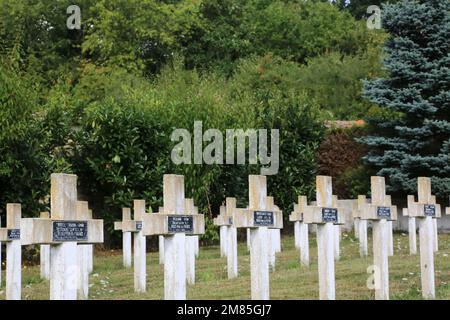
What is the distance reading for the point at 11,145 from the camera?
84.0 ft

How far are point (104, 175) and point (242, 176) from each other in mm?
4734

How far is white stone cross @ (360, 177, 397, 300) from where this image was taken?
46.4 feet

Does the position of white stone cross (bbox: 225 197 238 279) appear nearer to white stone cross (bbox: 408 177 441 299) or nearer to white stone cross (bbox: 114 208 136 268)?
white stone cross (bbox: 114 208 136 268)

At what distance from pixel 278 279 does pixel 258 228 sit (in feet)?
16.1

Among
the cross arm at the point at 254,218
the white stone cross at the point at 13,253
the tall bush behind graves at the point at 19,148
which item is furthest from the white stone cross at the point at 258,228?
the tall bush behind graves at the point at 19,148

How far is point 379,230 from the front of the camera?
1459 cm

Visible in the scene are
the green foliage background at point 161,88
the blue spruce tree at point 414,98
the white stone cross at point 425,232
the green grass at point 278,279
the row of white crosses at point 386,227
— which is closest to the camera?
the row of white crosses at point 386,227

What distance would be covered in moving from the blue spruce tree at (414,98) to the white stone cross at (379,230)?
50.5 ft

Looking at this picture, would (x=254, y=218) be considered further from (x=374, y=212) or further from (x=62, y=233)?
(x=62, y=233)

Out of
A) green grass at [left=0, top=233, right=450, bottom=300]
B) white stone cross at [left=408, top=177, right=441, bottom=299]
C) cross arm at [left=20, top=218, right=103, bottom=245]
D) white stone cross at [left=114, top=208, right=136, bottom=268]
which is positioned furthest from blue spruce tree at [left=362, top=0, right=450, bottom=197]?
cross arm at [left=20, top=218, right=103, bottom=245]

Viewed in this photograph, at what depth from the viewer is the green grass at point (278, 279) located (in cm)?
1561

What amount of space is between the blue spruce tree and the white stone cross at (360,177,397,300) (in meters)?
15.4

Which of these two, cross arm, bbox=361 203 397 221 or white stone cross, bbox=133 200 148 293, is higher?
cross arm, bbox=361 203 397 221

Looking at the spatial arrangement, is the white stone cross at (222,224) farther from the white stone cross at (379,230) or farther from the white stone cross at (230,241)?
the white stone cross at (379,230)
